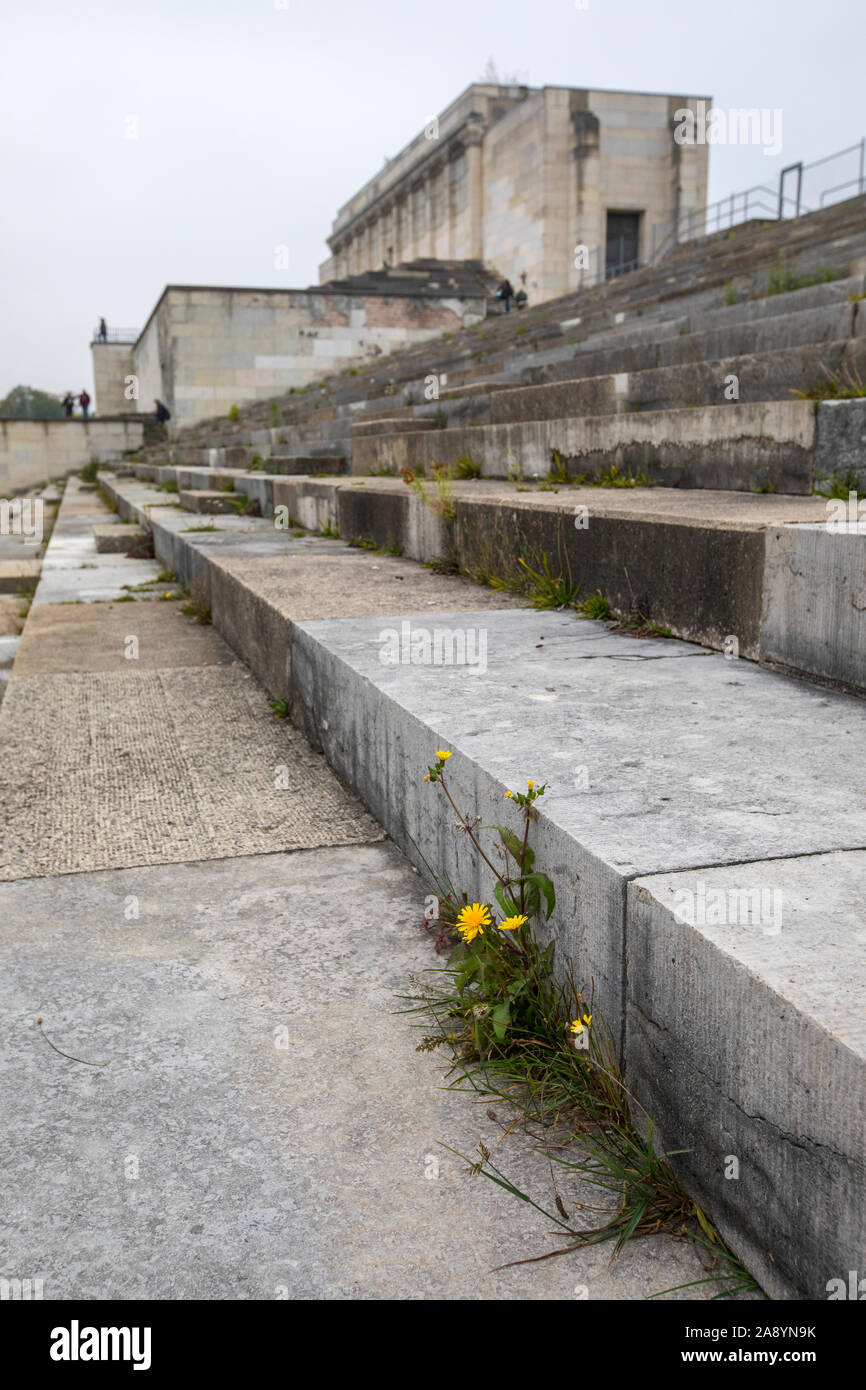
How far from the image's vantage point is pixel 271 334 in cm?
2553

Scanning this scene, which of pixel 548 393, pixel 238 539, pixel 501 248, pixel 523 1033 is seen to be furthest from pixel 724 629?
pixel 501 248

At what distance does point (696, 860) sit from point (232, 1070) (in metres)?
0.80

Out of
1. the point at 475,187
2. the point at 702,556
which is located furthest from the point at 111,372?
the point at 702,556

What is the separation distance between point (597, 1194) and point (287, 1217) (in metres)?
0.40

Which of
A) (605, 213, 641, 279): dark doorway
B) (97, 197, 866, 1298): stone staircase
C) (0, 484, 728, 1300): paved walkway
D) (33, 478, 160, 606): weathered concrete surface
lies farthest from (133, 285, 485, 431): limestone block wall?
(0, 484, 728, 1300): paved walkway

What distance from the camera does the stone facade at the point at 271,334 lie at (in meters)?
25.4

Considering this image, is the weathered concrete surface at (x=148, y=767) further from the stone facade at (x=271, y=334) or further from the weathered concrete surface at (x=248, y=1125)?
the stone facade at (x=271, y=334)

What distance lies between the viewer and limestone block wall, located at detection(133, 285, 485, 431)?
2542 centimetres

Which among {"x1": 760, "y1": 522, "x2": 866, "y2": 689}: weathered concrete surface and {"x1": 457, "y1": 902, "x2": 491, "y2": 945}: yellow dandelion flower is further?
{"x1": 760, "y1": 522, "x2": 866, "y2": 689}: weathered concrete surface

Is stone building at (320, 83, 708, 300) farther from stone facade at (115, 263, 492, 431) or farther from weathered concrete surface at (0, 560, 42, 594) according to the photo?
weathered concrete surface at (0, 560, 42, 594)

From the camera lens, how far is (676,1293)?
1.20 metres

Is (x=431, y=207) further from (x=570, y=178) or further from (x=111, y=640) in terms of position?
(x=111, y=640)

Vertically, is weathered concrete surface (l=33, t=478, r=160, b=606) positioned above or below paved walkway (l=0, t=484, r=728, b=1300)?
above

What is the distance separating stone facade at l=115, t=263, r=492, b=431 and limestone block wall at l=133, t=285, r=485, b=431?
2 centimetres
